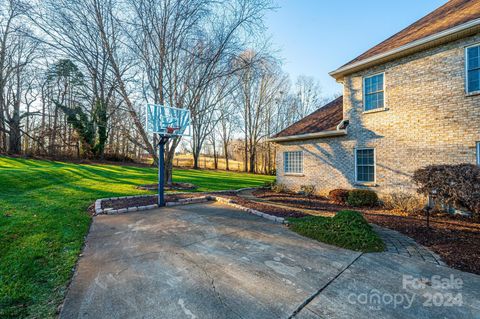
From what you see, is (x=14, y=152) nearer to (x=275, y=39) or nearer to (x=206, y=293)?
(x=275, y=39)

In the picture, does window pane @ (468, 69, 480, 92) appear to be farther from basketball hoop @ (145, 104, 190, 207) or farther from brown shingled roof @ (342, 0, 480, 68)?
basketball hoop @ (145, 104, 190, 207)

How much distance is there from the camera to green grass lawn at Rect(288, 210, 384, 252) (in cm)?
410

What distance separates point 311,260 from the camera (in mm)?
3521

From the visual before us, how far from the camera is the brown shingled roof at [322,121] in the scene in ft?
35.7

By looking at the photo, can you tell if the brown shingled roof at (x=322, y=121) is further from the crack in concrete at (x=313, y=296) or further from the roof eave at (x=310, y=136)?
the crack in concrete at (x=313, y=296)

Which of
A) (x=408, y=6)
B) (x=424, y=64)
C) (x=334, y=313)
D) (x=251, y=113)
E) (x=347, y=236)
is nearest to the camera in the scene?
(x=334, y=313)

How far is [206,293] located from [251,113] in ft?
97.6

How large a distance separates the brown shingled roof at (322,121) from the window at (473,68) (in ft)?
14.8

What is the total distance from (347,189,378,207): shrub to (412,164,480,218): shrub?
8.39 feet

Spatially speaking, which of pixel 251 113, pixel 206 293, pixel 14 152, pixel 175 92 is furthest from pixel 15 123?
pixel 206 293

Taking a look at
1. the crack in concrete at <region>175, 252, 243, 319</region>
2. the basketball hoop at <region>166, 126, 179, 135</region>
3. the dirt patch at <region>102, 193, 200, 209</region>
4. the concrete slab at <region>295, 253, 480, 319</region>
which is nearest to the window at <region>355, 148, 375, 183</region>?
the concrete slab at <region>295, 253, 480, 319</region>

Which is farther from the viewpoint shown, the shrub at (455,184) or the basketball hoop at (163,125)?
the basketball hoop at (163,125)

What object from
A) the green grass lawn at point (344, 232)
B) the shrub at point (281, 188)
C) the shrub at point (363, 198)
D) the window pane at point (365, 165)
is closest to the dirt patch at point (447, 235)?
the green grass lawn at point (344, 232)

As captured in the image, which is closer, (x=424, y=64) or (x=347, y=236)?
(x=347, y=236)
